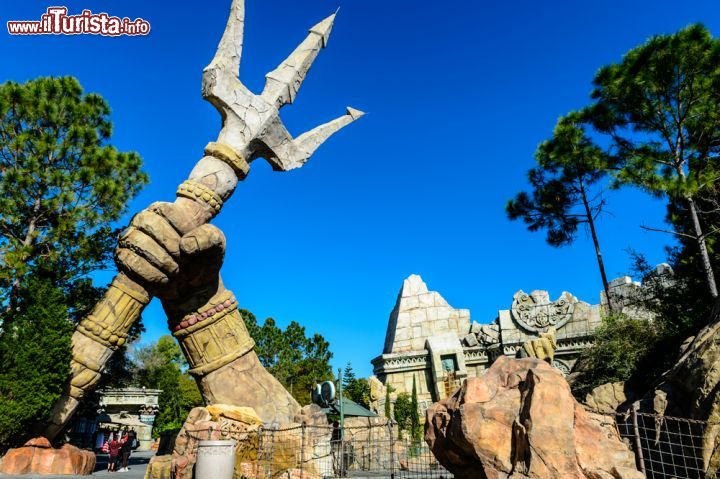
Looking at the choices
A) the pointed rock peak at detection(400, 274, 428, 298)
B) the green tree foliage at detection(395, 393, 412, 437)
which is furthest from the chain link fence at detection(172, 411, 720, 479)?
the pointed rock peak at detection(400, 274, 428, 298)

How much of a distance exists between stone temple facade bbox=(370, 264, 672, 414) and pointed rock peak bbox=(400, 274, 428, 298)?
39 cm

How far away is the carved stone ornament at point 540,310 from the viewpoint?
18.3 meters

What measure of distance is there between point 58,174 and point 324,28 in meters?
8.43

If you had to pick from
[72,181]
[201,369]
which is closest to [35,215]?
[72,181]

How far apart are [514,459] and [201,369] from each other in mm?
7440

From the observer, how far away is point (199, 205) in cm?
1009

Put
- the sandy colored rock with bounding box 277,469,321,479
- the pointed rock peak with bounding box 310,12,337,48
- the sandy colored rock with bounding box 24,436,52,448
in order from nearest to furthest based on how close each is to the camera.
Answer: the sandy colored rock with bounding box 277,469,321,479 → the sandy colored rock with bounding box 24,436,52,448 → the pointed rock peak with bounding box 310,12,337,48

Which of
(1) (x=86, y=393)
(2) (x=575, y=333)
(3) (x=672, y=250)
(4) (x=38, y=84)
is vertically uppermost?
(4) (x=38, y=84)

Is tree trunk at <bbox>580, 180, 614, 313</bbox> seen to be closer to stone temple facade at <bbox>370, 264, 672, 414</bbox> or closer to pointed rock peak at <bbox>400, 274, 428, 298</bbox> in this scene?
stone temple facade at <bbox>370, 264, 672, 414</bbox>

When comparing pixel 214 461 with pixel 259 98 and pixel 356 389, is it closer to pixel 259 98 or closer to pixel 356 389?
pixel 259 98

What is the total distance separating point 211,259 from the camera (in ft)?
32.8

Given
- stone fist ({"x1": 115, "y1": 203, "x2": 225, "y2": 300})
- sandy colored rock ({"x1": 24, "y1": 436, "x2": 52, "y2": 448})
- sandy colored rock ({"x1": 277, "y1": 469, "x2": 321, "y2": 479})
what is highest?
stone fist ({"x1": 115, "y1": 203, "x2": 225, "y2": 300})

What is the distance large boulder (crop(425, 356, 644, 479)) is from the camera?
4414 millimetres

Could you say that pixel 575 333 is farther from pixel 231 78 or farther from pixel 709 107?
pixel 231 78
